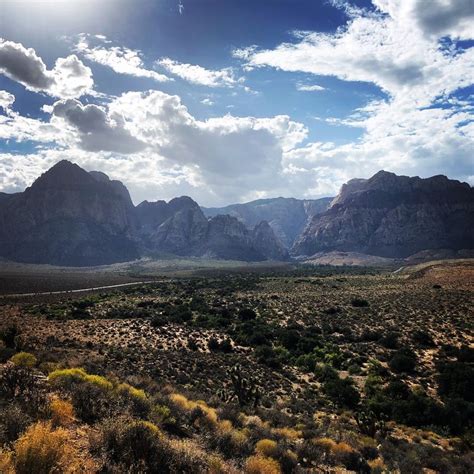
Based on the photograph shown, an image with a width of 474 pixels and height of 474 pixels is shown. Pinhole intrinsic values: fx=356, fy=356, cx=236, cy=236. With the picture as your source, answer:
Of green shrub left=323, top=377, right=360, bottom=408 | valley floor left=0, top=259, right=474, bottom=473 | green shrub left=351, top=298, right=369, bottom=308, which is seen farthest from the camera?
green shrub left=351, top=298, right=369, bottom=308

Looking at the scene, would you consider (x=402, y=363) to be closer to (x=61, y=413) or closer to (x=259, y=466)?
(x=259, y=466)

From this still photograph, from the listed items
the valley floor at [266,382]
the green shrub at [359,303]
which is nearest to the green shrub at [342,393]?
the valley floor at [266,382]

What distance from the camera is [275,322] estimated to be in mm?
41656

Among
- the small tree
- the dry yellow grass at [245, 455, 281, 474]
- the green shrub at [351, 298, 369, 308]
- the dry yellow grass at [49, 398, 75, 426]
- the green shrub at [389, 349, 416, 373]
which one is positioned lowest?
the green shrub at [351, 298, 369, 308]

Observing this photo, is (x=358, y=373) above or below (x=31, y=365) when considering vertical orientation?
below

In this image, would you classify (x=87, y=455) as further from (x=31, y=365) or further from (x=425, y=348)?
(x=425, y=348)

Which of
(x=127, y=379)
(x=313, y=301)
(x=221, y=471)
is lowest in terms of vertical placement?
(x=313, y=301)

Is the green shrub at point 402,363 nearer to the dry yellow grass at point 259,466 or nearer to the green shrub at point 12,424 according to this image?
the dry yellow grass at point 259,466

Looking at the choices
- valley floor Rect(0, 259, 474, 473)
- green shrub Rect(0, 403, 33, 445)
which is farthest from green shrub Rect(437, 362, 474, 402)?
green shrub Rect(0, 403, 33, 445)

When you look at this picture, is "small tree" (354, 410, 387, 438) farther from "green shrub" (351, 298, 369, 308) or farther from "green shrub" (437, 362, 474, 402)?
"green shrub" (351, 298, 369, 308)

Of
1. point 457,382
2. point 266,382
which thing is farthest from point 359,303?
point 266,382

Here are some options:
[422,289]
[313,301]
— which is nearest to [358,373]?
[313,301]

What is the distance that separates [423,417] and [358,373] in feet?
24.3

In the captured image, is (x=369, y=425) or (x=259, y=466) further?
(x=369, y=425)
